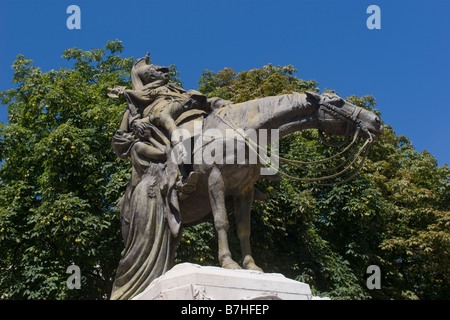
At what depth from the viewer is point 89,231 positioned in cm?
1638

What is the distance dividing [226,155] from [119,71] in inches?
632

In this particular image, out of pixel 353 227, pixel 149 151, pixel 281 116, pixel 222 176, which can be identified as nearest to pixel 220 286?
pixel 222 176

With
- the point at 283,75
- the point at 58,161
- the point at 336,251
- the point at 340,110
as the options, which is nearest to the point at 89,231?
the point at 58,161

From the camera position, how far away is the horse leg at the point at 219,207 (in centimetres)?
768

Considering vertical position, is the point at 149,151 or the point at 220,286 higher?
the point at 149,151

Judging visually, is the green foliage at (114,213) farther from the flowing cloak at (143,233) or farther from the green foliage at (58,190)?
the flowing cloak at (143,233)

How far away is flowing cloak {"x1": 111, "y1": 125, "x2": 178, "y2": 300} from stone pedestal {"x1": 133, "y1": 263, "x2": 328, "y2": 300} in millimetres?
1240

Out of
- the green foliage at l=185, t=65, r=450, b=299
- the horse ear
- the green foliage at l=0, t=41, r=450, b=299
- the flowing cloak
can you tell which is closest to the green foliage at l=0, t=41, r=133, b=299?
the green foliage at l=0, t=41, r=450, b=299

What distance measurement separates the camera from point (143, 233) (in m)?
8.27

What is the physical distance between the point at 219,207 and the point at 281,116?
148 centimetres

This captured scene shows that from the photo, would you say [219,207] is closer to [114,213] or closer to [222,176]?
[222,176]

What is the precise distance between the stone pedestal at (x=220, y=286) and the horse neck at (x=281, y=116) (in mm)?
2196

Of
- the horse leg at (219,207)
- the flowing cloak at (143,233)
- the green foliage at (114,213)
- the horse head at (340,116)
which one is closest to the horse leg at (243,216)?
the horse leg at (219,207)
